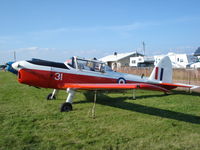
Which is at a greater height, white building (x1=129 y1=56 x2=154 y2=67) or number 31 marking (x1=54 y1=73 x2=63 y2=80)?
white building (x1=129 y1=56 x2=154 y2=67)

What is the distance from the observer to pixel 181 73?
1177 centimetres

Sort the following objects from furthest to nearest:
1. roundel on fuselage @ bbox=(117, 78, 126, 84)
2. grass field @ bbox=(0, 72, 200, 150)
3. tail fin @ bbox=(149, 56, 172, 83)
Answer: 1. tail fin @ bbox=(149, 56, 172, 83)
2. roundel on fuselage @ bbox=(117, 78, 126, 84)
3. grass field @ bbox=(0, 72, 200, 150)

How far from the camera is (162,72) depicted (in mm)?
9070

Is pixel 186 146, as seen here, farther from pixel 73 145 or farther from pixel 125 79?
pixel 125 79

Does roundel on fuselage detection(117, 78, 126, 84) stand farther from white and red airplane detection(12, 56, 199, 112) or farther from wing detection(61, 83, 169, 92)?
wing detection(61, 83, 169, 92)

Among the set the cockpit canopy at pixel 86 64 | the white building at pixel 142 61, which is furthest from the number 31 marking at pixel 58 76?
the white building at pixel 142 61

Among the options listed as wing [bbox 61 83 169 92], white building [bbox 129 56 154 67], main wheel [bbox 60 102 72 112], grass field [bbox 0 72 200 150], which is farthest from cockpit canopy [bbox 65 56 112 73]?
white building [bbox 129 56 154 67]

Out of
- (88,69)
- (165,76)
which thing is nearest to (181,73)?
(165,76)

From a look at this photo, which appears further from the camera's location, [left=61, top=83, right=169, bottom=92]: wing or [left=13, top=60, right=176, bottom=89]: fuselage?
[left=13, top=60, right=176, bottom=89]: fuselage

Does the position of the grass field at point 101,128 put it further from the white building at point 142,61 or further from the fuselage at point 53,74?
the white building at point 142,61

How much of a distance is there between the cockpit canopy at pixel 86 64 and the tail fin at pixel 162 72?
3.19m

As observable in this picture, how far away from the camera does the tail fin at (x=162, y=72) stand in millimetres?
8969

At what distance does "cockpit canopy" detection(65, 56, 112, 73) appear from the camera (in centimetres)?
661

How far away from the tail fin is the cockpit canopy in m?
3.19
